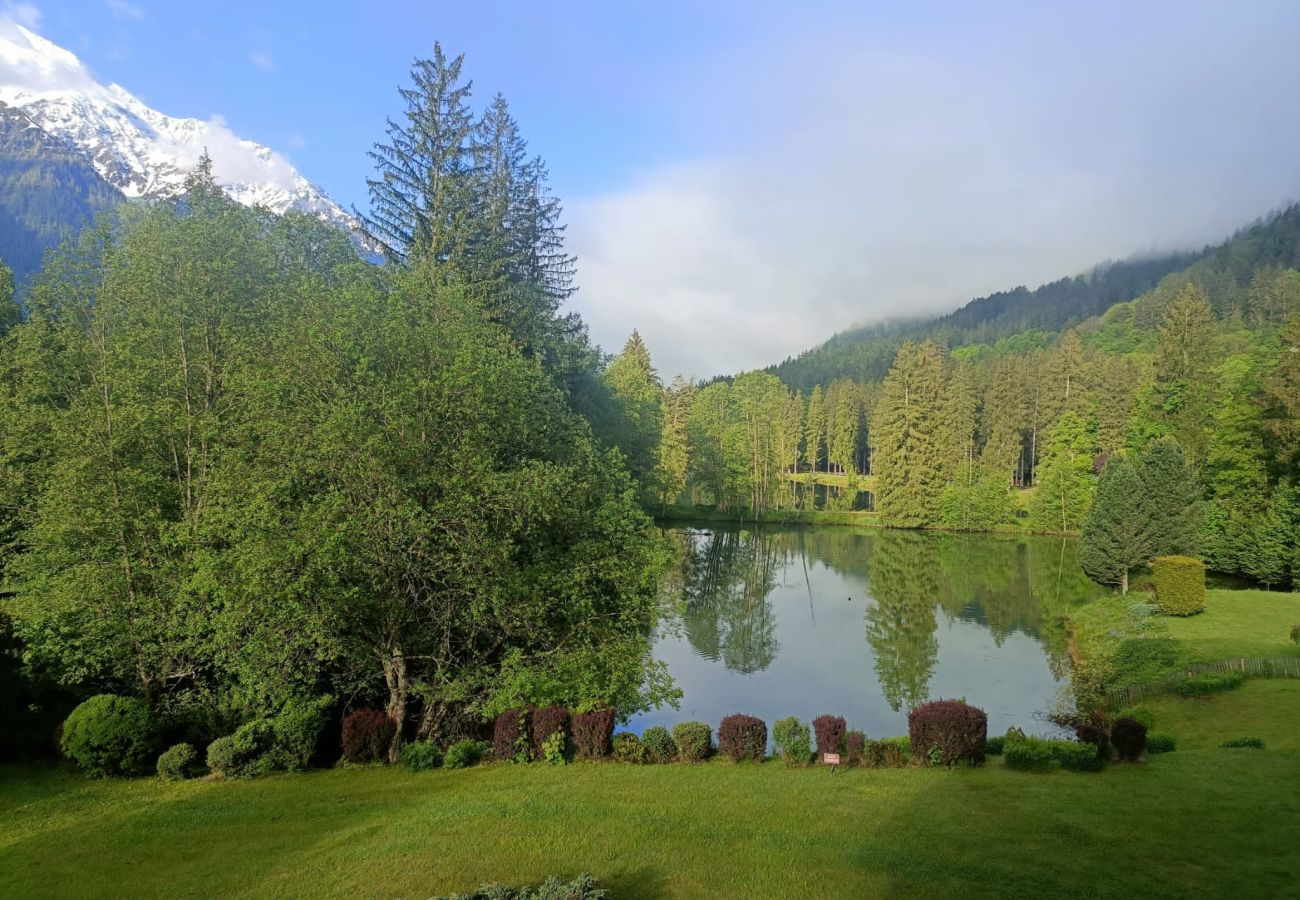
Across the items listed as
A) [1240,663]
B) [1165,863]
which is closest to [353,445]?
[1165,863]

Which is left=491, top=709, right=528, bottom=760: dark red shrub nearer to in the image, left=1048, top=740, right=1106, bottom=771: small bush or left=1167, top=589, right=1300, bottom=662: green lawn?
left=1048, top=740, right=1106, bottom=771: small bush

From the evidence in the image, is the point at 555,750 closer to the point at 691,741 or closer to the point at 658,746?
the point at 658,746

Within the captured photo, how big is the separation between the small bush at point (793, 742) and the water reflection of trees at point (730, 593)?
3980mm

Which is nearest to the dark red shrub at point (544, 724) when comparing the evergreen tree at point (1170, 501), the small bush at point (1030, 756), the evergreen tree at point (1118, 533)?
the small bush at point (1030, 756)

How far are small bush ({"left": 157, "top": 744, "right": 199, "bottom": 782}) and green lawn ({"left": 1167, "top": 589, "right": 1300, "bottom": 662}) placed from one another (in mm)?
29857

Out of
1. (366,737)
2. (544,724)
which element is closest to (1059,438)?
(544,724)

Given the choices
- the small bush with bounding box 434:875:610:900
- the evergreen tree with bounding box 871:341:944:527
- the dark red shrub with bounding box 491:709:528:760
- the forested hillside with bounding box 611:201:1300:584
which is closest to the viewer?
the small bush with bounding box 434:875:610:900

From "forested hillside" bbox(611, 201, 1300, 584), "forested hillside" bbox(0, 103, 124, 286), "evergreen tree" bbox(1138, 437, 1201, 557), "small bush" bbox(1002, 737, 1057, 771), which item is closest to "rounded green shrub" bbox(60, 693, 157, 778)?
"small bush" bbox(1002, 737, 1057, 771)

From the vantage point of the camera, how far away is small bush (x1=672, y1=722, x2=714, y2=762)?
14.4m

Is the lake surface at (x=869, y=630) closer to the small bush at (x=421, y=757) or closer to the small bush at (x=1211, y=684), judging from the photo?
the small bush at (x=1211, y=684)

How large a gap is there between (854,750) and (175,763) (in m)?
13.7

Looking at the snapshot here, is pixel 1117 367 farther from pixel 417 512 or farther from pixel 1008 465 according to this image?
pixel 417 512

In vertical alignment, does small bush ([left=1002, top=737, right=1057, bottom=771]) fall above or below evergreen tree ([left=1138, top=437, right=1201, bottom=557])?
below

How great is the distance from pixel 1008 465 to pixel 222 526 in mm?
84105
